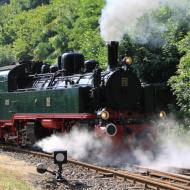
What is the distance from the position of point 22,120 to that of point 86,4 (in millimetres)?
16072

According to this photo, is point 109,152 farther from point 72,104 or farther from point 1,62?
point 1,62

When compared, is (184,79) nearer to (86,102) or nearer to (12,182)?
(86,102)

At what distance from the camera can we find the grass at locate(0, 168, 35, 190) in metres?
8.48

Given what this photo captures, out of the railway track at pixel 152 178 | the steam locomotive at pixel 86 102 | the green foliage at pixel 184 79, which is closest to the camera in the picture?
the railway track at pixel 152 178

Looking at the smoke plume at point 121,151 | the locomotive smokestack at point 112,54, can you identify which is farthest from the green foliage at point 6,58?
the locomotive smokestack at point 112,54

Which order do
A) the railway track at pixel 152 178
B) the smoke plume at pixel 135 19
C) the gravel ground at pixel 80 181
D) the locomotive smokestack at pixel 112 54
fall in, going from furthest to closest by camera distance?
1. the smoke plume at pixel 135 19
2. the locomotive smokestack at pixel 112 54
3. the gravel ground at pixel 80 181
4. the railway track at pixel 152 178

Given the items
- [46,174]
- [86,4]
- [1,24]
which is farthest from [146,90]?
[1,24]

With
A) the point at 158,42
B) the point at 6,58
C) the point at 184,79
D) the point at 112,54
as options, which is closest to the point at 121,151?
the point at 112,54

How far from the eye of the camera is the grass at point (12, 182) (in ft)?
27.8

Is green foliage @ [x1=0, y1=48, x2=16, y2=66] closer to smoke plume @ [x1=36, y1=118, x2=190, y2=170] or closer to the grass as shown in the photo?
smoke plume @ [x1=36, y1=118, x2=190, y2=170]

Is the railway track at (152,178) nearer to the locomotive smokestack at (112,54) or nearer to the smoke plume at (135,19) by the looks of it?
the locomotive smokestack at (112,54)

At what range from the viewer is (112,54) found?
42.7ft

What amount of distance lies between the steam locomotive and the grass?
9.64 feet

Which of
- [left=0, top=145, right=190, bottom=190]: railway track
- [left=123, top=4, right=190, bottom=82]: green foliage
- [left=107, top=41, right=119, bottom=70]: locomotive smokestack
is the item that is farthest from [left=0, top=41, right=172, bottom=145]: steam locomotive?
[left=123, top=4, right=190, bottom=82]: green foliage
